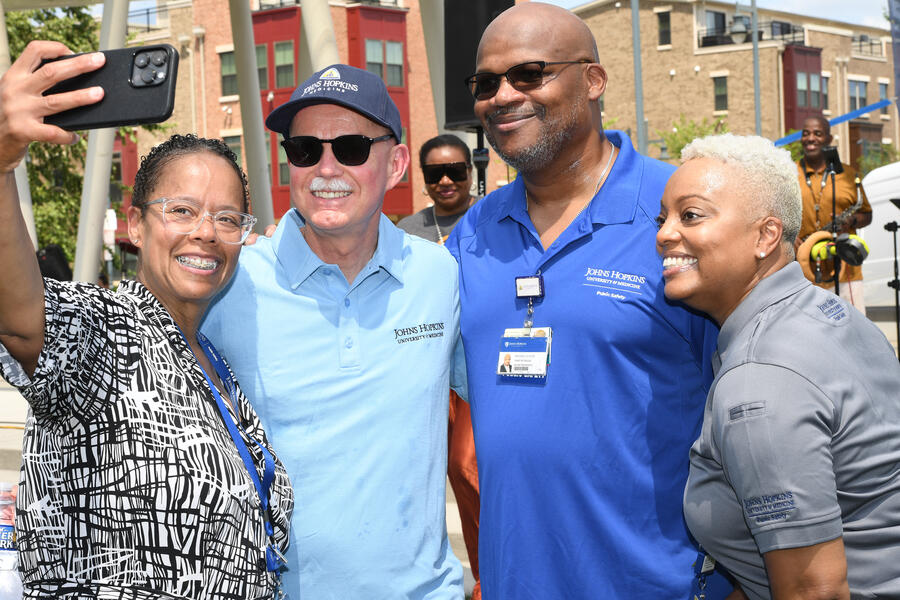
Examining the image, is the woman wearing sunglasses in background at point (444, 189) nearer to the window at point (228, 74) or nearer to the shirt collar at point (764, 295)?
the shirt collar at point (764, 295)

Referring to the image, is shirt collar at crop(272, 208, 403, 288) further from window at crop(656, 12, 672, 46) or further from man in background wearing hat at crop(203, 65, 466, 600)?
window at crop(656, 12, 672, 46)

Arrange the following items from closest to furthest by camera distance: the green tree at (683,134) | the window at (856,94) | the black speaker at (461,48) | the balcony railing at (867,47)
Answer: the black speaker at (461,48)
the green tree at (683,134)
the window at (856,94)
the balcony railing at (867,47)

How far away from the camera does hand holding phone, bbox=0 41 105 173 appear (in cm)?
178

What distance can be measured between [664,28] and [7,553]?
2151 inches

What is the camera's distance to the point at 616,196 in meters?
3.04

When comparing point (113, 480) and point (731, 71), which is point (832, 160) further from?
point (731, 71)

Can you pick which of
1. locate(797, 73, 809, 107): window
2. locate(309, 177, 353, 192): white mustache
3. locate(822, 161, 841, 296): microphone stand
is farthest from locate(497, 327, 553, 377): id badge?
locate(797, 73, 809, 107): window

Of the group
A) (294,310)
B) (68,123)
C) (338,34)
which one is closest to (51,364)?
(68,123)

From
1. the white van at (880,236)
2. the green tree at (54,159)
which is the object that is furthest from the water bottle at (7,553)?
the green tree at (54,159)

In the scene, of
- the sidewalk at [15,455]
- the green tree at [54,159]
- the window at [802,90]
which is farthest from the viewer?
the window at [802,90]

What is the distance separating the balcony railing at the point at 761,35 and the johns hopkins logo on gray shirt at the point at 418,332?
51.6 metres

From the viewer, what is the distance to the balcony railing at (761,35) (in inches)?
2100

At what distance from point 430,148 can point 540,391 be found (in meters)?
5.22

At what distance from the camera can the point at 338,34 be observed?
38.4 meters
